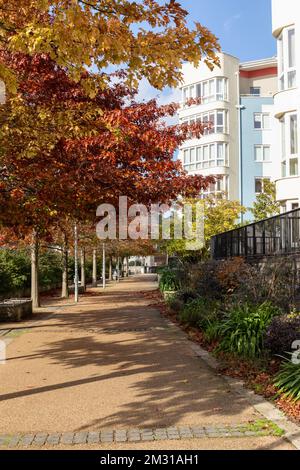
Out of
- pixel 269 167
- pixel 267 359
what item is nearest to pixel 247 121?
pixel 269 167

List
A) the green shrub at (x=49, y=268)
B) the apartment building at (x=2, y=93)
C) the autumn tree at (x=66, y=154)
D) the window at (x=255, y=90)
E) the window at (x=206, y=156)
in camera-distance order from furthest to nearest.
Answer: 1. the window at (x=255, y=90)
2. the window at (x=206, y=156)
3. the green shrub at (x=49, y=268)
4. the autumn tree at (x=66, y=154)
5. the apartment building at (x=2, y=93)

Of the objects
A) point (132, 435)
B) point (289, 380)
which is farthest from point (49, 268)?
point (132, 435)

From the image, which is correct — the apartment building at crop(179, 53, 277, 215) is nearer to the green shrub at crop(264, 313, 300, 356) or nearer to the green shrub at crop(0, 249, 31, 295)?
the green shrub at crop(0, 249, 31, 295)

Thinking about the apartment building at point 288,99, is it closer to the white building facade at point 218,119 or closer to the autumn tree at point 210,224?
the autumn tree at point 210,224

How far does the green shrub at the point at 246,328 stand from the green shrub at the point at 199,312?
5.44 feet

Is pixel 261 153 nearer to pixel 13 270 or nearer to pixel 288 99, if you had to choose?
pixel 288 99

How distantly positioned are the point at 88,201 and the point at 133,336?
3522 millimetres

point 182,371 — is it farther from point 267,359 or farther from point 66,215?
point 66,215

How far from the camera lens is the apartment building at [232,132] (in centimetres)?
4131

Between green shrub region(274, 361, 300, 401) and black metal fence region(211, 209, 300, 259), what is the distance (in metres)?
4.83

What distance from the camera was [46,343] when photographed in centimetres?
1102

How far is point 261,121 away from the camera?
4166cm

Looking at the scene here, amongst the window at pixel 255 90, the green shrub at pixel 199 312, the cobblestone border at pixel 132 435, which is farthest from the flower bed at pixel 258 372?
the window at pixel 255 90

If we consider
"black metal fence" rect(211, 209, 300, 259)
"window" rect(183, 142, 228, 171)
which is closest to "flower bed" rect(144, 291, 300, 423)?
"black metal fence" rect(211, 209, 300, 259)
